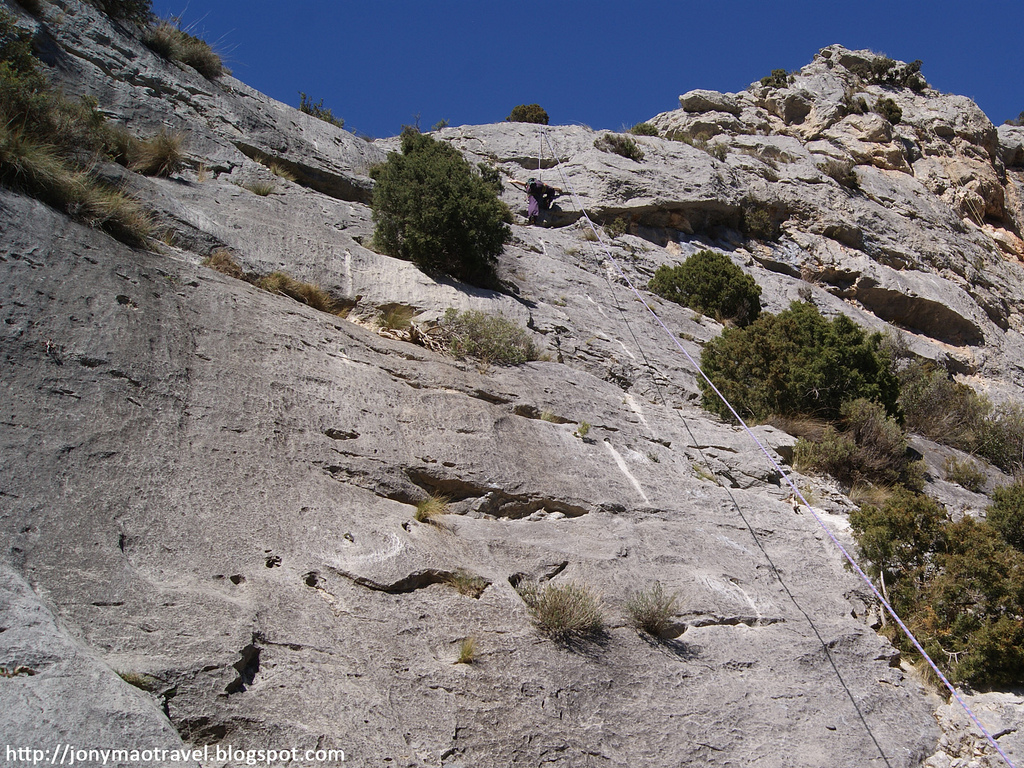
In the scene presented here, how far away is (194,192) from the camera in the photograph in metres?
8.37

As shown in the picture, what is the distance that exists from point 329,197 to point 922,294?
1384cm

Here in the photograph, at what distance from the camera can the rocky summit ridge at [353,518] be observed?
3406mm

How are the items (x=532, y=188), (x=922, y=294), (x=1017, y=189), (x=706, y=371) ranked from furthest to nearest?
(x=1017, y=189), (x=922, y=294), (x=532, y=188), (x=706, y=371)

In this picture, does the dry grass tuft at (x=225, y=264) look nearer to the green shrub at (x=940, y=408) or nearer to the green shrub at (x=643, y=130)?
the green shrub at (x=940, y=408)

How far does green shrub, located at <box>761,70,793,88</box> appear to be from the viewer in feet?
80.6

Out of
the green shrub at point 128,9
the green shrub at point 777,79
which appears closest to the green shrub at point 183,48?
the green shrub at point 128,9

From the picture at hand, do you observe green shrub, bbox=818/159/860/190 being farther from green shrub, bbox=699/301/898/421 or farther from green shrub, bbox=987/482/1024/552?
green shrub, bbox=987/482/1024/552

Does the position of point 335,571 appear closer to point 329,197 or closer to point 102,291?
point 102,291

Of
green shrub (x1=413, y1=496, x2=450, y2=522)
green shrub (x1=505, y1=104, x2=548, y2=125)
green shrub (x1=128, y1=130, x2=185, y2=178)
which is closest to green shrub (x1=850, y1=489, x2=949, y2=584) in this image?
green shrub (x1=413, y1=496, x2=450, y2=522)

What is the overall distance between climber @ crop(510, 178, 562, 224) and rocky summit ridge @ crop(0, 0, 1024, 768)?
3857 mm

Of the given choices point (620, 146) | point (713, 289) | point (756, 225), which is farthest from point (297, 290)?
point (756, 225)

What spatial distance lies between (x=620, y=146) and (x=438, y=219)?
9235 mm

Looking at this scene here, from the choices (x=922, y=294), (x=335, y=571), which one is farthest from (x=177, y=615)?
(x=922, y=294)

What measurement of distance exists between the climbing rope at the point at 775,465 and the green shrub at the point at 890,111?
13.2 meters
